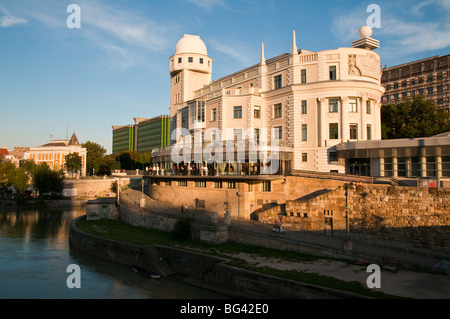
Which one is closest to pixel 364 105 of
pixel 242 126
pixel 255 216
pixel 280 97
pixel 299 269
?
pixel 280 97

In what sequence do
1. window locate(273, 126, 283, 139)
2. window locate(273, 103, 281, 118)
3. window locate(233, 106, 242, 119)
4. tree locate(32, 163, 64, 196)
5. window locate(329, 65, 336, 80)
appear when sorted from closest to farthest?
window locate(329, 65, 336, 80) → window locate(273, 126, 283, 139) → window locate(273, 103, 281, 118) → window locate(233, 106, 242, 119) → tree locate(32, 163, 64, 196)

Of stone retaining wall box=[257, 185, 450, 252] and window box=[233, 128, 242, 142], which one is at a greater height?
window box=[233, 128, 242, 142]

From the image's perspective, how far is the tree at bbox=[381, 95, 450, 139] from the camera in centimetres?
5148

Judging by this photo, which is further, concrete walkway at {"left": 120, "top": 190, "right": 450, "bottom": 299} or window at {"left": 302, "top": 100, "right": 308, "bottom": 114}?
window at {"left": 302, "top": 100, "right": 308, "bottom": 114}

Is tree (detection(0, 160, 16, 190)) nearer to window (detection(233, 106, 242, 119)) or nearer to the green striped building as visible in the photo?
window (detection(233, 106, 242, 119))

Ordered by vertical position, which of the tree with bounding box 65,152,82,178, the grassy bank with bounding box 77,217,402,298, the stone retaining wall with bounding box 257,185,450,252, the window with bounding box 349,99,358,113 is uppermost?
the window with bounding box 349,99,358,113

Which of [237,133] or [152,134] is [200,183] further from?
[152,134]

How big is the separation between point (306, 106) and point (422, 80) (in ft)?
207

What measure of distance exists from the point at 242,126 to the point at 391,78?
68560mm

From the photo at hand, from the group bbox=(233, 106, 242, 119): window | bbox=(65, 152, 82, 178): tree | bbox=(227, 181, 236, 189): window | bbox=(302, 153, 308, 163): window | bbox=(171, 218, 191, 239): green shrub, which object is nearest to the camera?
bbox=(171, 218, 191, 239): green shrub

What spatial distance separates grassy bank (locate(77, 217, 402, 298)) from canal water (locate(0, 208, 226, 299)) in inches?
110

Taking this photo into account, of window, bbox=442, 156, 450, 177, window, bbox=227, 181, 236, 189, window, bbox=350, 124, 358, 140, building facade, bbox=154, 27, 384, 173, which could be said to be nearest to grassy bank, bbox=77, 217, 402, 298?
window, bbox=227, 181, 236, 189

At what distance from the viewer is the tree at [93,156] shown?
124438 mm

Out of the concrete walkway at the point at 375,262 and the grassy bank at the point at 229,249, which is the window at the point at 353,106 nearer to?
the concrete walkway at the point at 375,262
